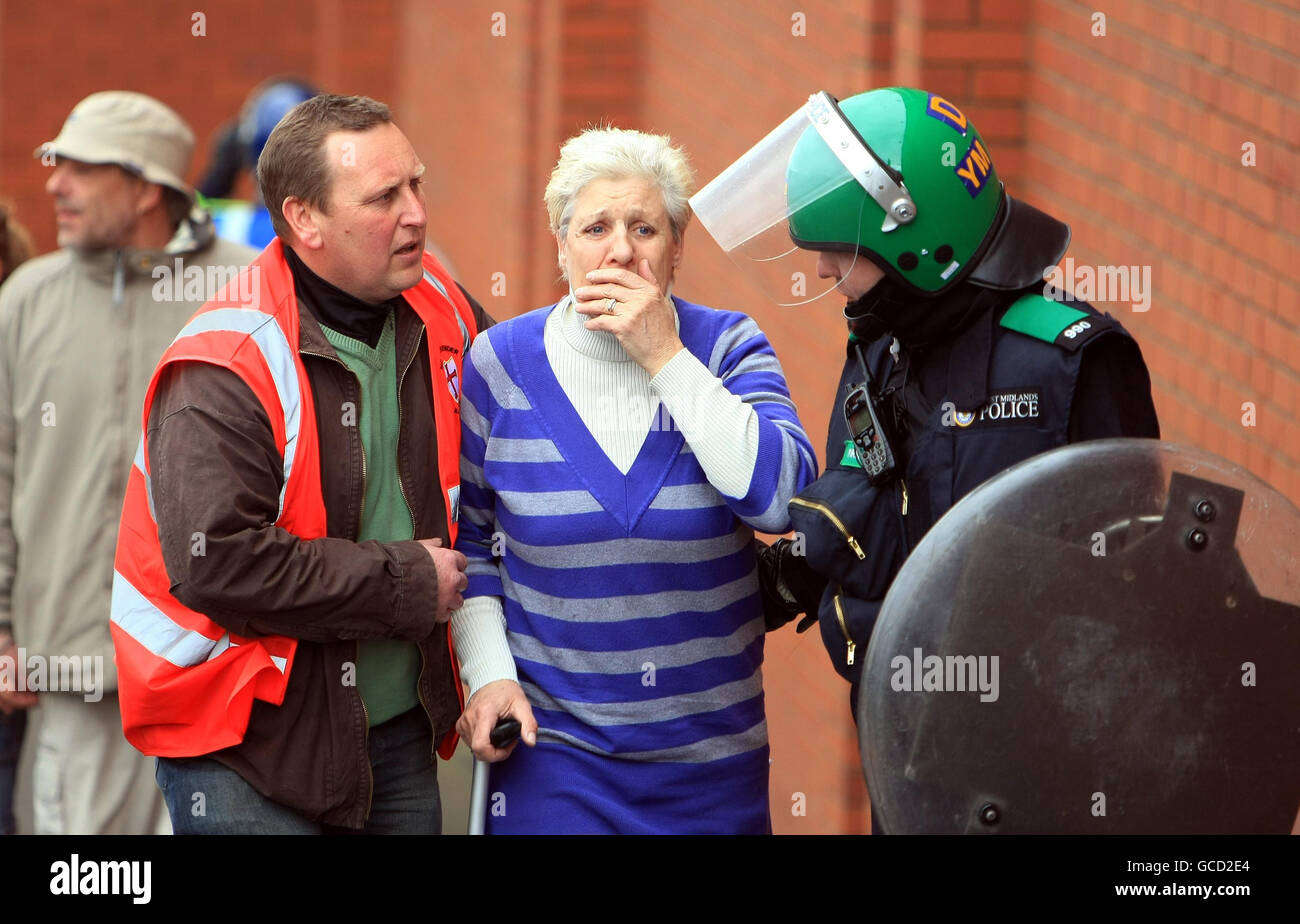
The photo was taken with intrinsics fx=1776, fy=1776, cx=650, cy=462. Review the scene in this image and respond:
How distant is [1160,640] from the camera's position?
2750 millimetres

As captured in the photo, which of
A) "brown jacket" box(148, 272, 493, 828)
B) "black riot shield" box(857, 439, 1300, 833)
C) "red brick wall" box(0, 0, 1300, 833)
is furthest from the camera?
"red brick wall" box(0, 0, 1300, 833)

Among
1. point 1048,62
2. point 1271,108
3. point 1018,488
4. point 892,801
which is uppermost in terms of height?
point 1048,62

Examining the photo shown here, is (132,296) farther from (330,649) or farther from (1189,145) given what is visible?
(1189,145)

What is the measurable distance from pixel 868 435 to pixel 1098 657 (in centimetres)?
58

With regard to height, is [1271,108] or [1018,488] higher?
[1271,108]

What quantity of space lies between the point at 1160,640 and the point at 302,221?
180 centimetres

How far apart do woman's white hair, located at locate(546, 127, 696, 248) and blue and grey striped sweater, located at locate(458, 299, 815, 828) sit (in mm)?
240

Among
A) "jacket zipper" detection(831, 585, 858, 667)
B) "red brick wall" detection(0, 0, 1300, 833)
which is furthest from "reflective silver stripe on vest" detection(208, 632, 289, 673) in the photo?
"red brick wall" detection(0, 0, 1300, 833)

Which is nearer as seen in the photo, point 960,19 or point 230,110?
point 960,19

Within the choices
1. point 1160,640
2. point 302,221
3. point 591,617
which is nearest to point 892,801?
point 1160,640

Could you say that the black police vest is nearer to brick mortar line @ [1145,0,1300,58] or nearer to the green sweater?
the green sweater

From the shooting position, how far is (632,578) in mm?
3391

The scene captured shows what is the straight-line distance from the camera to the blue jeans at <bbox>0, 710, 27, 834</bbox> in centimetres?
533

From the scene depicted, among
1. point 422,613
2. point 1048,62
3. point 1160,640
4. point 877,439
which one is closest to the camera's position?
point 1160,640
